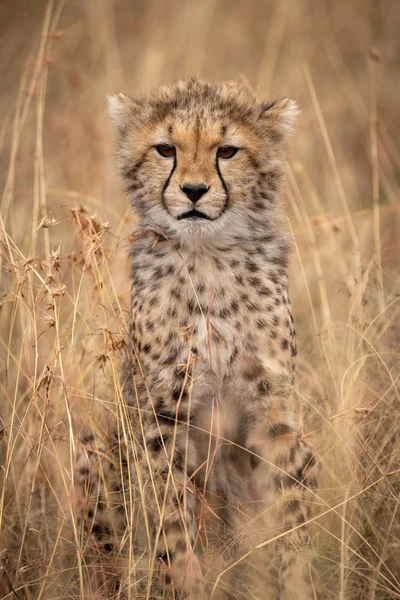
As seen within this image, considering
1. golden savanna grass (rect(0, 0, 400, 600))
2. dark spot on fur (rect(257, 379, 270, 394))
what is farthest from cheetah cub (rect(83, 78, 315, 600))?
golden savanna grass (rect(0, 0, 400, 600))

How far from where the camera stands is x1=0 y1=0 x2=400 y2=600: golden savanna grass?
2.60 m

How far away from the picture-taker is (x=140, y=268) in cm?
288

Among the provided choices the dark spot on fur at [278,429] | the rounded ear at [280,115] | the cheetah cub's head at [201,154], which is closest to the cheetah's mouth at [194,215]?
the cheetah cub's head at [201,154]

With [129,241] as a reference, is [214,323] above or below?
below

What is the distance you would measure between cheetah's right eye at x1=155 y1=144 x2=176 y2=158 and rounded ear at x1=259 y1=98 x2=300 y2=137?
13.8 inches

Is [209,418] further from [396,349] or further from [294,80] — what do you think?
[294,80]

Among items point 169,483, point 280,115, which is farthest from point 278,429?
point 280,115

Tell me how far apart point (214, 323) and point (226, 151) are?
1.78ft

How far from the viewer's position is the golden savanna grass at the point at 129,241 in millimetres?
2602

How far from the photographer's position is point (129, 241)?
2625 mm

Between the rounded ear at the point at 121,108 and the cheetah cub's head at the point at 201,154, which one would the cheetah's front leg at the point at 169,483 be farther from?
the rounded ear at the point at 121,108

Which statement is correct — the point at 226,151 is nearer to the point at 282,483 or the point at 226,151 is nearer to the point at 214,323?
the point at 214,323

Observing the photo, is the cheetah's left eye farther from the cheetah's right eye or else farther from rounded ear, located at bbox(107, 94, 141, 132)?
rounded ear, located at bbox(107, 94, 141, 132)

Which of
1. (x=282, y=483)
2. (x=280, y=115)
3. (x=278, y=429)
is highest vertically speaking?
(x=280, y=115)
